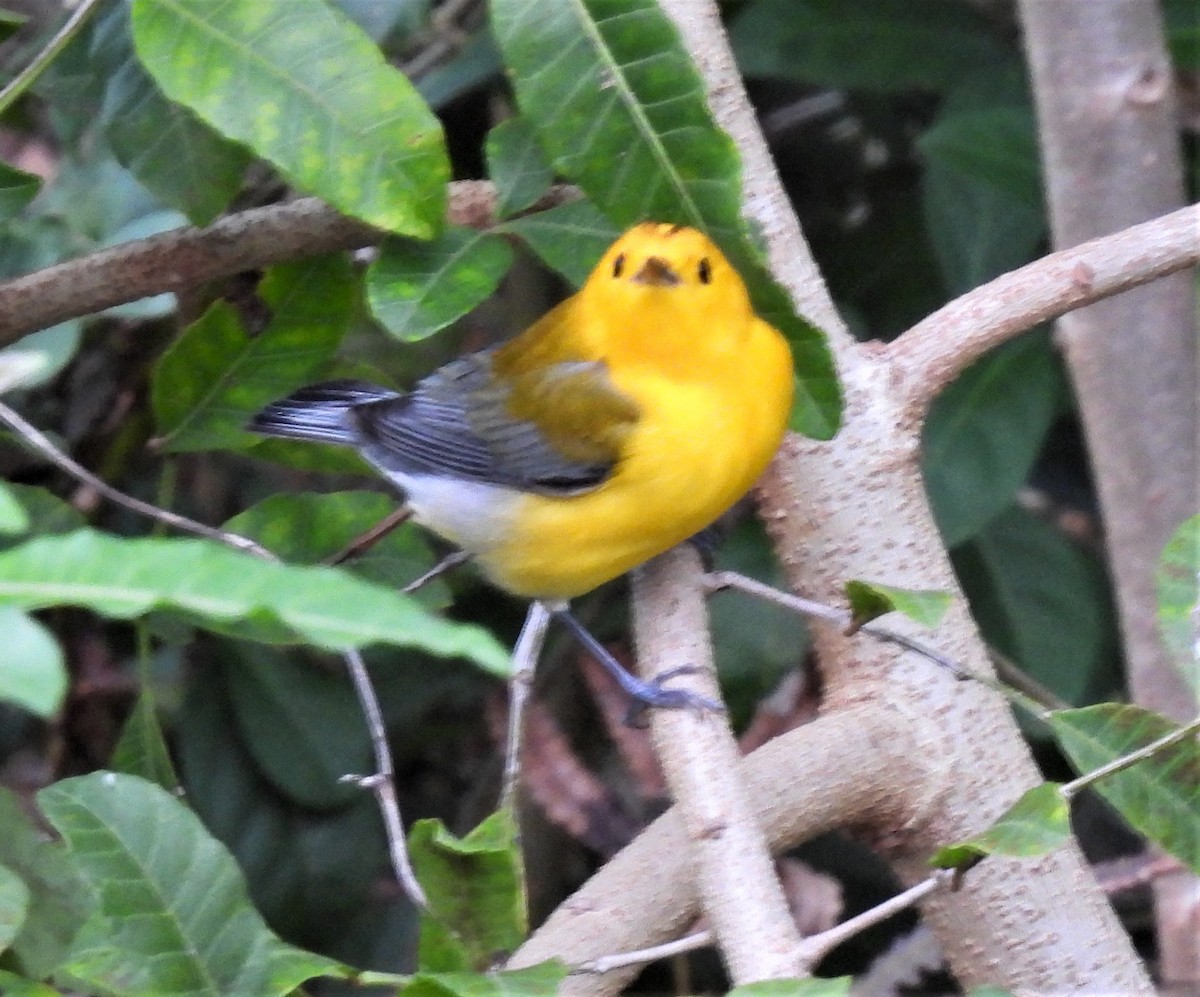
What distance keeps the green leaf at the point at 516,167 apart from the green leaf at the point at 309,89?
20cm

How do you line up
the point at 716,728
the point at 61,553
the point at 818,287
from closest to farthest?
1. the point at 61,553
2. the point at 716,728
3. the point at 818,287

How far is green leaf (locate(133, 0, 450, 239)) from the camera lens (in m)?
1.26

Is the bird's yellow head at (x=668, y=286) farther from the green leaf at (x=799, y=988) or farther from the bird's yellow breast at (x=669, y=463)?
the green leaf at (x=799, y=988)

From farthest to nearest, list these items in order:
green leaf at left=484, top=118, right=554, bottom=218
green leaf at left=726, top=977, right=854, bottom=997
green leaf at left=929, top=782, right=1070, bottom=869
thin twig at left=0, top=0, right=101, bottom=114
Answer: green leaf at left=484, top=118, right=554, bottom=218
thin twig at left=0, top=0, right=101, bottom=114
green leaf at left=929, top=782, right=1070, bottom=869
green leaf at left=726, top=977, right=854, bottom=997

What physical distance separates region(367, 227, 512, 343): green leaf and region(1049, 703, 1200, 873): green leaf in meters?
0.65

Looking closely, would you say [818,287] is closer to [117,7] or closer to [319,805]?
[117,7]

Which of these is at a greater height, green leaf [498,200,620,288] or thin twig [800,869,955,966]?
green leaf [498,200,620,288]

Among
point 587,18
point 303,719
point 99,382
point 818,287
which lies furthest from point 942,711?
point 99,382

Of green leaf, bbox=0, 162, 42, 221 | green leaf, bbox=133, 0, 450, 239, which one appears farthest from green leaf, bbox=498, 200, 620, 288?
green leaf, bbox=0, 162, 42, 221

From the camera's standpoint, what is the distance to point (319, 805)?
2.21 meters

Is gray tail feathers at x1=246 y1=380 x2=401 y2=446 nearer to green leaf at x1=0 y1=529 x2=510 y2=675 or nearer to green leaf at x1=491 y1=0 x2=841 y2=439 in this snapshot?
green leaf at x1=491 y1=0 x2=841 y2=439

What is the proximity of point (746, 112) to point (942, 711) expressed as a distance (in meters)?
0.67

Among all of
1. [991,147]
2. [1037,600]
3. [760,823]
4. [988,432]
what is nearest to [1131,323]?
[988,432]

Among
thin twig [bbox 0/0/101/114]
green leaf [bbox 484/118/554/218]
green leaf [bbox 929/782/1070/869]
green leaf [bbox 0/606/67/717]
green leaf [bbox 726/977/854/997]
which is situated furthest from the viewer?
green leaf [bbox 484/118/554/218]
